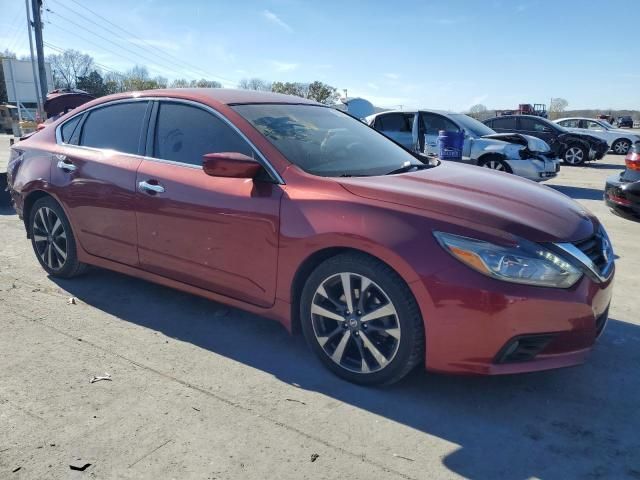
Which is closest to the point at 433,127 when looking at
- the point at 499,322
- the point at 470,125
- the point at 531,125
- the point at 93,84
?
the point at 470,125

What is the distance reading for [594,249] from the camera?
2.92 meters

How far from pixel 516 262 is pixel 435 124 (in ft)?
28.8

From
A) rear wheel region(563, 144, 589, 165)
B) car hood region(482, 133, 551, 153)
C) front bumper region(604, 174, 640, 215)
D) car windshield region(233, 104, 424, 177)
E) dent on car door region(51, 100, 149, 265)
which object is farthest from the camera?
rear wheel region(563, 144, 589, 165)

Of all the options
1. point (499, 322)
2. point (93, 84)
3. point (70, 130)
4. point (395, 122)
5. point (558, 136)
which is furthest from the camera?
point (93, 84)

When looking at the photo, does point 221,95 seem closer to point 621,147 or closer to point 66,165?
point 66,165

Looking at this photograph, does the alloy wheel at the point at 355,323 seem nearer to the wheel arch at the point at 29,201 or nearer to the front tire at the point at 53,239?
the front tire at the point at 53,239

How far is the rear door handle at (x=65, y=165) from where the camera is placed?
13.8 ft

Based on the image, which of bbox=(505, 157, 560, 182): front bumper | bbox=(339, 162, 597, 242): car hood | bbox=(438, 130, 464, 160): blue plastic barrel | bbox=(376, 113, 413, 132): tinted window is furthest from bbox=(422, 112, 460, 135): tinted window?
bbox=(339, 162, 597, 242): car hood

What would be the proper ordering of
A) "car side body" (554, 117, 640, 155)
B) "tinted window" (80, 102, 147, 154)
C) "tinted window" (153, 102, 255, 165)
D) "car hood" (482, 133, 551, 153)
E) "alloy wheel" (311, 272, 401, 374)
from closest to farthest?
"alloy wheel" (311, 272, 401, 374)
"tinted window" (153, 102, 255, 165)
"tinted window" (80, 102, 147, 154)
"car hood" (482, 133, 551, 153)
"car side body" (554, 117, 640, 155)

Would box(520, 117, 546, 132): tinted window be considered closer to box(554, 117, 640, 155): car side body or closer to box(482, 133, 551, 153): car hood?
box(554, 117, 640, 155): car side body

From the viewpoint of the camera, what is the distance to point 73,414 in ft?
8.79

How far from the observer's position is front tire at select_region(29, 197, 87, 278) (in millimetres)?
4391

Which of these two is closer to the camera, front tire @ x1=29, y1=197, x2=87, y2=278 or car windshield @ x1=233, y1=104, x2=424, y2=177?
→ car windshield @ x1=233, y1=104, x2=424, y2=177

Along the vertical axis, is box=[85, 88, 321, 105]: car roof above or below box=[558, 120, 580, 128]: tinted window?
above
